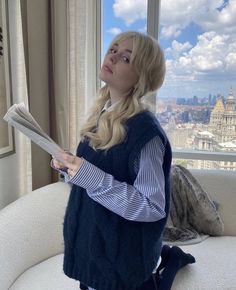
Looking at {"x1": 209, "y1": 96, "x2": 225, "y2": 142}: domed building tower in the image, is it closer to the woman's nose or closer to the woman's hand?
the woman's nose

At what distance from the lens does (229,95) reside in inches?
95.4

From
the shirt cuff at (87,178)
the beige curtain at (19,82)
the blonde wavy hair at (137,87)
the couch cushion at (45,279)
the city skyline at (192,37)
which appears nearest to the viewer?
the shirt cuff at (87,178)

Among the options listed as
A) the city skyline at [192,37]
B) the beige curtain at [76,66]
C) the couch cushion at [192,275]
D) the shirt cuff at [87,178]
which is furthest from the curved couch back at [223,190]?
the shirt cuff at [87,178]

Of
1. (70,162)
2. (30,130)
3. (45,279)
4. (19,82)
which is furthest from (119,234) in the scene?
(19,82)

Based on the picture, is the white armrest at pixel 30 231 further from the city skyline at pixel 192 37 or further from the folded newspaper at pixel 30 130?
the city skyline at pixel 192 37

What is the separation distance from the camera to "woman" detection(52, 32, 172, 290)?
814 millimetres

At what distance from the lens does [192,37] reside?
2404 mm

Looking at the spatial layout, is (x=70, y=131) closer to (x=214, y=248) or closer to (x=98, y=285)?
(x=214, y=248)

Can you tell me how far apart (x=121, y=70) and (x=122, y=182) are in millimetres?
353

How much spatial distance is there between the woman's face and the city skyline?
1.57 m

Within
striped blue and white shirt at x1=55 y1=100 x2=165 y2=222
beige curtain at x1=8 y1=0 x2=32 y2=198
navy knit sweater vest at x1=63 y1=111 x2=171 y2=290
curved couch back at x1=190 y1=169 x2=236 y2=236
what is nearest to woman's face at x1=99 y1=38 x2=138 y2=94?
navy knit sweater vest at x1=63 y1=111 x2=171 y2=290

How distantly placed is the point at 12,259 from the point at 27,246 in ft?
0.39

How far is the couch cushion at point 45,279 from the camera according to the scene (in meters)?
1.41

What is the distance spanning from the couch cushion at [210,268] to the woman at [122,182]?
0.53m
